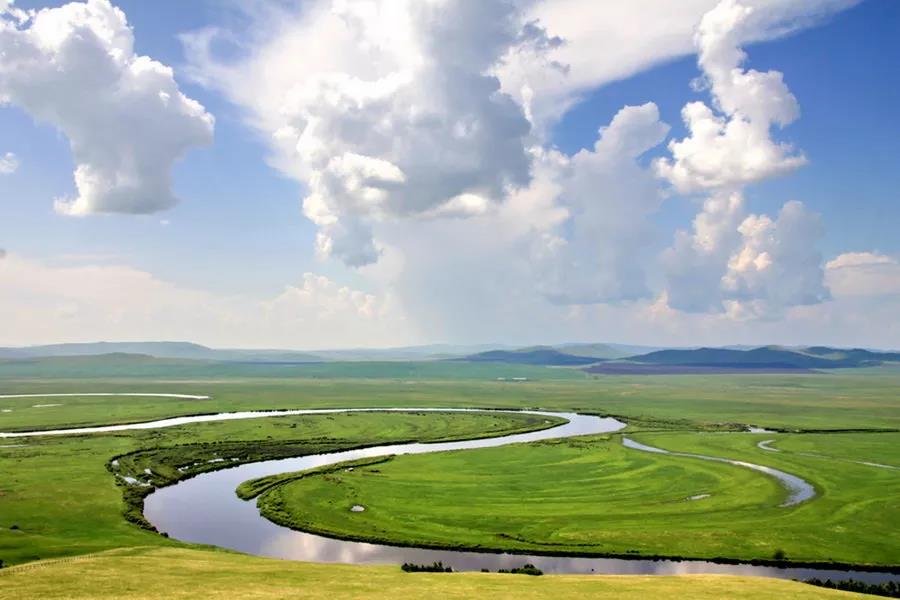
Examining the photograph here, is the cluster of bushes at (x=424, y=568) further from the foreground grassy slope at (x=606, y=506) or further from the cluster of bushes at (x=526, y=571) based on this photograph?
the foreground grassy slope at (x=606, y=506)

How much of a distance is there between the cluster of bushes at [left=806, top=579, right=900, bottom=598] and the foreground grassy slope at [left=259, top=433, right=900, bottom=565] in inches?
247

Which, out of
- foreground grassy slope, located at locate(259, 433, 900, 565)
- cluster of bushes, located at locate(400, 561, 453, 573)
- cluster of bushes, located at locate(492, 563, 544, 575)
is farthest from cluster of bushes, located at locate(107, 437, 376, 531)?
cluster of bushes, located at locate(492, 563, 544, 575)

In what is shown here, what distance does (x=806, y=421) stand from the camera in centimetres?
18175

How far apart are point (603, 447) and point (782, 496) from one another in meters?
45.7

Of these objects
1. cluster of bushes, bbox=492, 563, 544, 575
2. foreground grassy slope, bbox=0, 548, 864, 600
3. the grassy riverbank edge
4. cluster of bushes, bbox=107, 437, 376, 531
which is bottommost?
the grassy riverbank edge

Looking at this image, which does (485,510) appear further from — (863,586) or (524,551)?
(863,586)

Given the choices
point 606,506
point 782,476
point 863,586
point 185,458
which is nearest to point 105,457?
point 185,458

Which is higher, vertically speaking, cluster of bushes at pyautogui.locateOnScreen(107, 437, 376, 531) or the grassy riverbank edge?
cluster of bushes at pyautogui.locateOnScreen(107, 437, 376, 531)

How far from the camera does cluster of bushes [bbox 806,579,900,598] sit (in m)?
53.2

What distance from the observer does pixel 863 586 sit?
54.2 metres

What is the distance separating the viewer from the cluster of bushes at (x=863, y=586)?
5325 cm

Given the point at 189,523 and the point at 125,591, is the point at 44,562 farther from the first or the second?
the point at 189,523

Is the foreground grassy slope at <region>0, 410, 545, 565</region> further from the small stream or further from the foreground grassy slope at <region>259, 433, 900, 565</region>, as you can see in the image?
the small stream

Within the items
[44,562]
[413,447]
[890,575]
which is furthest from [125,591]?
[413,447]
